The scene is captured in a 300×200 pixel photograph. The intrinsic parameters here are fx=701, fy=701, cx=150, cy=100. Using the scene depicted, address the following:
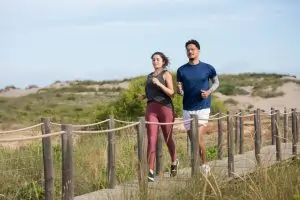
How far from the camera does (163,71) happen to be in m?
9.37

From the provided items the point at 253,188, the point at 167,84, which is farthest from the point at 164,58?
the point at 253,188

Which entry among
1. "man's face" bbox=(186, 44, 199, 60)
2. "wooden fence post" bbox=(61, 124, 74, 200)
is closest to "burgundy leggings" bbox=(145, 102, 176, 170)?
"man's face" bbox=(186, 44, 199, 60)

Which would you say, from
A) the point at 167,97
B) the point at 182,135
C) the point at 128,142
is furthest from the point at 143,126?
the point at 182,135

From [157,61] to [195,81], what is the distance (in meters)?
0.57

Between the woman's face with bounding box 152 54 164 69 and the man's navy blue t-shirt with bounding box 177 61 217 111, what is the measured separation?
30cm

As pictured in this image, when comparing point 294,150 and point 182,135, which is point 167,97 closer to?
point 294,150

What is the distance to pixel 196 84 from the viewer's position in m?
9.24

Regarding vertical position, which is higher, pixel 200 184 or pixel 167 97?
pixel 167 97

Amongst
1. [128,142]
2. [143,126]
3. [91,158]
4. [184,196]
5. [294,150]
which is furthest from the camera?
[294,150]

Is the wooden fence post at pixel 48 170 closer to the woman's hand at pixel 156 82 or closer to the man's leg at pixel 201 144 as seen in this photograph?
the woman's hand at pixel 156 82

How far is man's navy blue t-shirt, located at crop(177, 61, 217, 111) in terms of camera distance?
→ 9.25 metres

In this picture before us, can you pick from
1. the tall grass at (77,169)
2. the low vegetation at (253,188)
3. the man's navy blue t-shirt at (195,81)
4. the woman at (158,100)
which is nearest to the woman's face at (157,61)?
the woman at (158,100)

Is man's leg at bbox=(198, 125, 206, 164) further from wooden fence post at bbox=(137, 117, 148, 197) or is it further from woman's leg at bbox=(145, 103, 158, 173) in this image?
wooden fence post at bbox=(137, 117, 148, 197)

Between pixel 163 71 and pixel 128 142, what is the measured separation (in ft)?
9.09
